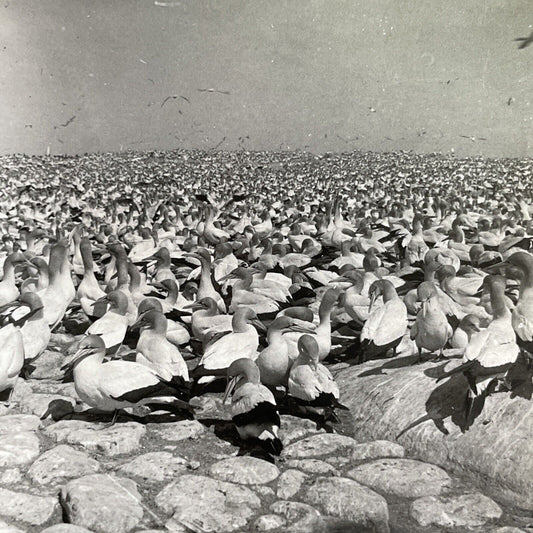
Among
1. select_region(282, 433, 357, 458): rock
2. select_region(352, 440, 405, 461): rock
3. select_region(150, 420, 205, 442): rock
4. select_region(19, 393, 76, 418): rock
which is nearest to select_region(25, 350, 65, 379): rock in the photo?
select_region(19, 393, 76, 418): rock

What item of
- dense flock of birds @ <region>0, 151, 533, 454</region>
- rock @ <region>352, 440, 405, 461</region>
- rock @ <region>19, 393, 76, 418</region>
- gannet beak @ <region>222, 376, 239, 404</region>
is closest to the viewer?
rock @ <region>352, 440, 405, 461</region>

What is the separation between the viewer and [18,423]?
20.2ft

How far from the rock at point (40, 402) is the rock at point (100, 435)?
18.1 inches

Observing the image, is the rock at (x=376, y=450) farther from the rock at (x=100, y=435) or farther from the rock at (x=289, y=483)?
the rock at (x=100, y=435)

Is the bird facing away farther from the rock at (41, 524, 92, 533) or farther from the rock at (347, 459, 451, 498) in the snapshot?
the rock at (41, 524, 92, 533)

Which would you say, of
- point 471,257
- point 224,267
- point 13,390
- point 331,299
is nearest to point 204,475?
point 13,390

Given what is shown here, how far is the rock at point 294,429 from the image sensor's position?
6.05 meters

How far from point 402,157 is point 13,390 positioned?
157ft

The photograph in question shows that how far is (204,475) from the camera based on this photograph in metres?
5.31

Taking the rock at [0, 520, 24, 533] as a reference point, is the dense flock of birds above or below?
above

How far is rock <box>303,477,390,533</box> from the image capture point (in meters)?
4.62

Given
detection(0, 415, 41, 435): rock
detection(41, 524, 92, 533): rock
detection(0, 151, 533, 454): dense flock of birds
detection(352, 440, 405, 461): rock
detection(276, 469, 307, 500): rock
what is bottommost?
detection(276, 469, 307, 500): rock

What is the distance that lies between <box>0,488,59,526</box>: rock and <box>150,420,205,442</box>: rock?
147cm

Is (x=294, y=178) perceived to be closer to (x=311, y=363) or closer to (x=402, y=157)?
(x=402, y=157)
